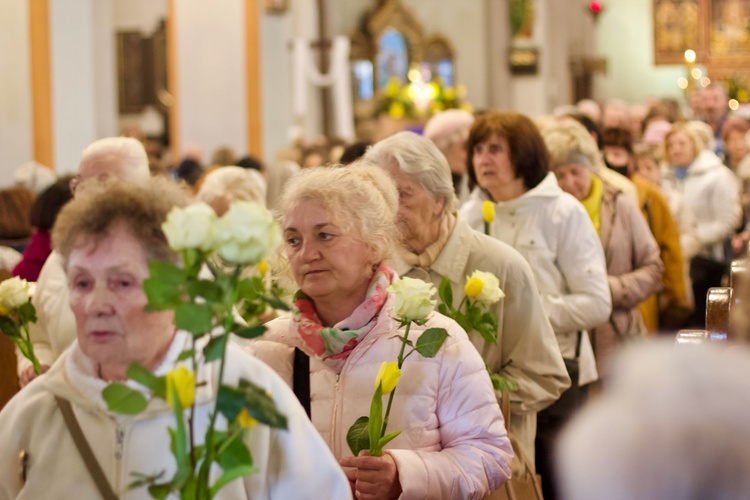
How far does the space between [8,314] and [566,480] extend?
2.80 m

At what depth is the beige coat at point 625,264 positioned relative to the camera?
6.23 metres

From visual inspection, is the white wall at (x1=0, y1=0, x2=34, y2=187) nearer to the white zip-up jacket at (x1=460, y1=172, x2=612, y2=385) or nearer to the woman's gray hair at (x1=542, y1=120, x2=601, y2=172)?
the woman's gray hair at (x1=542, y1=120, x2=601, y2=172)

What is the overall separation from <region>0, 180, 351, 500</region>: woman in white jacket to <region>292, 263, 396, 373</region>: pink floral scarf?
2.28 ft

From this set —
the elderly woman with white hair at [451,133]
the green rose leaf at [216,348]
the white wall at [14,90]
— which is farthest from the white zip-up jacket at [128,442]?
the white wall at [14,90]

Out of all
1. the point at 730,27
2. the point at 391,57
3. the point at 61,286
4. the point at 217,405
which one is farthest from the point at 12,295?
the point at 730,27

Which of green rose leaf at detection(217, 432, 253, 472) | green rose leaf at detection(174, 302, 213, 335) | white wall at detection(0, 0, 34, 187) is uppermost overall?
white wall at detection(0, 0, 34, 187)

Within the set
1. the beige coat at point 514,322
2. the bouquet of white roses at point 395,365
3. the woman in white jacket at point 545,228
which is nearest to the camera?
the bouquet of white roses at point 395,365

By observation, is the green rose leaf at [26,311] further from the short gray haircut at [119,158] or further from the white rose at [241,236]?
the white rose at [241,236]

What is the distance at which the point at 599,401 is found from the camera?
5.50 ft

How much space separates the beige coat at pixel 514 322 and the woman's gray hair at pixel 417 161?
0.16 m

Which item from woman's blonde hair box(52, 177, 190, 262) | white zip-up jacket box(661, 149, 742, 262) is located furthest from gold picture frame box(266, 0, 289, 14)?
woman's blonde hair box(52, 177, 190, 262)

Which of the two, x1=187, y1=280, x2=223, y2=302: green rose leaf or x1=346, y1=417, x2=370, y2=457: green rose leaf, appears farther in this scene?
x1=346, y1=417, x2=370, y2=457: green rose leaf

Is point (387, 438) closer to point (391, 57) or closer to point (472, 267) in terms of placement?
point (472, 267)

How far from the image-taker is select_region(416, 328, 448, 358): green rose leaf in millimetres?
3424
